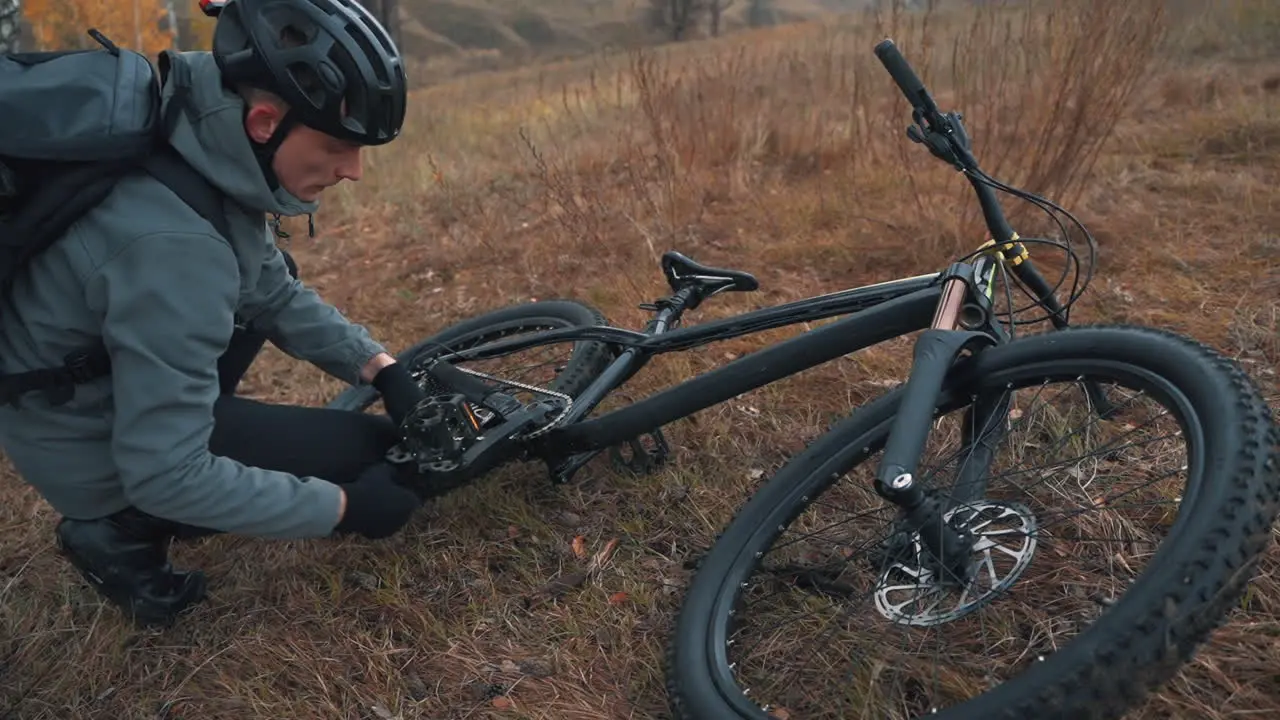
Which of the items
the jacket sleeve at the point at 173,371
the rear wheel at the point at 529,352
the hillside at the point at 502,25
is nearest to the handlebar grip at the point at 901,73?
the rear wheel at the point at 529,352

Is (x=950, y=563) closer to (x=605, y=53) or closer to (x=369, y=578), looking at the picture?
(x=369, y=578)

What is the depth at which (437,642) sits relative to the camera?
202cm

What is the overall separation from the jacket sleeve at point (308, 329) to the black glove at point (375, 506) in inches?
19.1

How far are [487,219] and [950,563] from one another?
4.13m

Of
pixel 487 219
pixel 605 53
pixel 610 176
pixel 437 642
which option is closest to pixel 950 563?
pixel 437 642

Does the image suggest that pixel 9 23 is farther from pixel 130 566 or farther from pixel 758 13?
pixel 758 13

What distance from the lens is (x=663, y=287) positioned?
386 cm

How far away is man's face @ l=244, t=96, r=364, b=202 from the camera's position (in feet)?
5.30

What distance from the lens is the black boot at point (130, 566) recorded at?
1908 mm

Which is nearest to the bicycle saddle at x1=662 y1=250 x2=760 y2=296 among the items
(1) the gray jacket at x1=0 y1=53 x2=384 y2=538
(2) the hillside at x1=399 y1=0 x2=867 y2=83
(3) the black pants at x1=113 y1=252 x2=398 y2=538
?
(3) the black pants at x1=113 y1=252 x2=398 y2=538

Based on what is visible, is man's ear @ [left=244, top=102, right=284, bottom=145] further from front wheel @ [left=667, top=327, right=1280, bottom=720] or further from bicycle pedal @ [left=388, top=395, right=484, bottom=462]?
front wheel @ [left=667, top=327, right=1280, bottom=720]

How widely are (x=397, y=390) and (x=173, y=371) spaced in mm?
792

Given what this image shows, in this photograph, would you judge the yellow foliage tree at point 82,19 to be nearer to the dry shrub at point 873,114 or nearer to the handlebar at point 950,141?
the dry shrub at point 873,114

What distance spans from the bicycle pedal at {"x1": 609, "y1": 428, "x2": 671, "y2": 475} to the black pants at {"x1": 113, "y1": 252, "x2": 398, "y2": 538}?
68 centimetres
